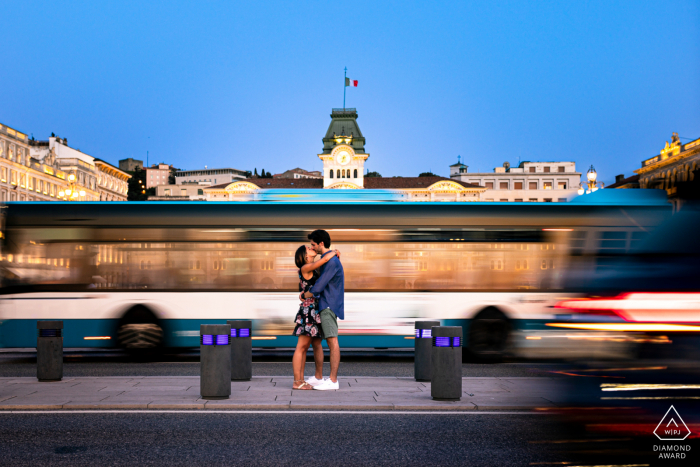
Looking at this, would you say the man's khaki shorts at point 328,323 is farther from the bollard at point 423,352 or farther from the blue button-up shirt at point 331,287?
the bollard at point 423,352

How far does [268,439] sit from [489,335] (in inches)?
282

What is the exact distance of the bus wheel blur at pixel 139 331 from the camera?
12305 millimetres

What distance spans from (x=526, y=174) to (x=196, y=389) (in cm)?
11997

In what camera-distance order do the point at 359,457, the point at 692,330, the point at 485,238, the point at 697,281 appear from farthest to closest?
1. the point at 485,238
2. the point at 359,457
3. the point at 697,281
4. the point at 692,330

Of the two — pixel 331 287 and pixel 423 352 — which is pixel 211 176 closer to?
pixel 423 352

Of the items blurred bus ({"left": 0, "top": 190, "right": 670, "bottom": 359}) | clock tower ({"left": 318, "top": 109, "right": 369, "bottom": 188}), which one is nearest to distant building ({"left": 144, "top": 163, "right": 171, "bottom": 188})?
clock tower ({"left": 318, "top": 109, "right": 369, "bottom": 188})

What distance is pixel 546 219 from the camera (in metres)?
12.7

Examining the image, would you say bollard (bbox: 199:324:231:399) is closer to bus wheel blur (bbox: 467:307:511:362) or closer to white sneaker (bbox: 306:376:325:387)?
white sneaker (bbox: 306:376:325:387)

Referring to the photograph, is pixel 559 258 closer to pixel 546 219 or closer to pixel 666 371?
pixel 546 219

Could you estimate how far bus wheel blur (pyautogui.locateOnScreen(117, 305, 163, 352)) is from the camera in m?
12.3

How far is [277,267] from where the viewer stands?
12.6 m

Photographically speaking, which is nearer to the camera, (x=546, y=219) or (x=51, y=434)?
(x=51, y=434)

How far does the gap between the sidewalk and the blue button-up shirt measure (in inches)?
43.9

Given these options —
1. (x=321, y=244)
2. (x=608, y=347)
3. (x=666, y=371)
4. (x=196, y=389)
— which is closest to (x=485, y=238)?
(x=321, y=244)
